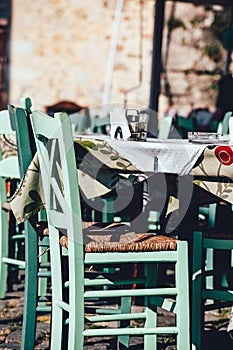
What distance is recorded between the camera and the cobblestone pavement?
11.3 feet

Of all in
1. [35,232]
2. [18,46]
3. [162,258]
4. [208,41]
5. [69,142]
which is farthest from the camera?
[18,46]

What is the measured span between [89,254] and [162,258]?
0.88ft

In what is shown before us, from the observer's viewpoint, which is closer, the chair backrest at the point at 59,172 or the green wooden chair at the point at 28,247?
the chair backrest at the point at 59,172

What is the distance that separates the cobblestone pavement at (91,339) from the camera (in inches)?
136

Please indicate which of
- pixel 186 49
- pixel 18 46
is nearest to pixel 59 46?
pixel 18 46

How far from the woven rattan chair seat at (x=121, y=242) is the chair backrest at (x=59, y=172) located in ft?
0.27

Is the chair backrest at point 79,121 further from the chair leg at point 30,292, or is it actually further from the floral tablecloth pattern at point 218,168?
the floral tablecloth pattern at point 218,168

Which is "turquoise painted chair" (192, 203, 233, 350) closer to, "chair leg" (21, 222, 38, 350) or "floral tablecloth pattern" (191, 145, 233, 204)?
"floral tablecloth pattern" (191, 145, 233, 204)

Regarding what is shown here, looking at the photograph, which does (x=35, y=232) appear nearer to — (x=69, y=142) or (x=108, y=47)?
(x=69, y=142)

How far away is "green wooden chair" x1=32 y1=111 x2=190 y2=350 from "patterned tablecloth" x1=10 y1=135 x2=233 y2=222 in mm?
110

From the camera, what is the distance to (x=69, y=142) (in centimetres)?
267

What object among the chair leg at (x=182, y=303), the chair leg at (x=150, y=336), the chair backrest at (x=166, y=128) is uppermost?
the chair backrest at (x=166, y=128)

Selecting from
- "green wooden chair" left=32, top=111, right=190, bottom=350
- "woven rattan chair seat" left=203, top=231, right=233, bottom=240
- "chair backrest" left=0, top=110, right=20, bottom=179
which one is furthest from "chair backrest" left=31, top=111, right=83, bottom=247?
"chair backrest" left=0, top=110, right=20, bottom=179

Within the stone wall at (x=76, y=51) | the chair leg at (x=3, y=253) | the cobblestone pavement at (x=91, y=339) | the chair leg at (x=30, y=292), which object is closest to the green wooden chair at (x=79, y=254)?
the chair leg at (x=30, y=292)
